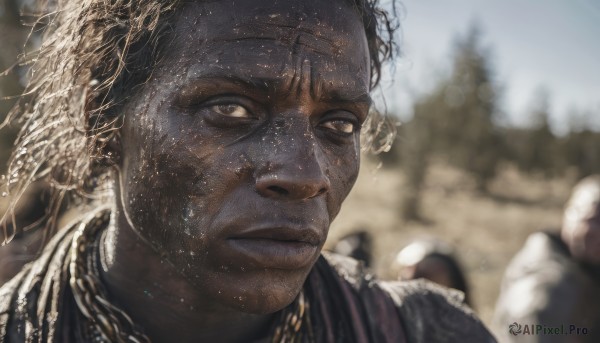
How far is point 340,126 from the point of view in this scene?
6.34ft

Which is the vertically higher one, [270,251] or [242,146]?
[242,146]

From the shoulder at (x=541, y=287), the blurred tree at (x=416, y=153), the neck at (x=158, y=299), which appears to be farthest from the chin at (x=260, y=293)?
the blurred tree at (x=416, y=153)

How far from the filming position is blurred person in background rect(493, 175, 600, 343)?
4.33 metres

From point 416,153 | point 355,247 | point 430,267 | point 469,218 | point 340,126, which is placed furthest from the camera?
point 416,153

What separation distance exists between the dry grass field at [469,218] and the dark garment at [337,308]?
334 inches

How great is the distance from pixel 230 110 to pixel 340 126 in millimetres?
449

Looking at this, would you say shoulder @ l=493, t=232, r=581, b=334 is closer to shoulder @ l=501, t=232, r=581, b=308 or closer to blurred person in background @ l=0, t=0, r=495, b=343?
shoulder @ l=501, t=232, r=581, b=308

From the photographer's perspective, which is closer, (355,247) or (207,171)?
(207,171)

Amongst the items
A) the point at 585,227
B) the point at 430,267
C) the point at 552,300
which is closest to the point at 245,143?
the point at 430,267

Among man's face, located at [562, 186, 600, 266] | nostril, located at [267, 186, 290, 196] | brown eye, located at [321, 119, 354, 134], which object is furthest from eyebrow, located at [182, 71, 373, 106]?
man's face, located at [562, 186, 600, 266]

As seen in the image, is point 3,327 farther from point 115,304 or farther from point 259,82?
point 259,82

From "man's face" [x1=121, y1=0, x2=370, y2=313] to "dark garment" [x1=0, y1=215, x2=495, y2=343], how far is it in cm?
46

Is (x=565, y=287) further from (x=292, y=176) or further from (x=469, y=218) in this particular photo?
(x=469, y=218)

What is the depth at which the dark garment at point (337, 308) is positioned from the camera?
1899mm
